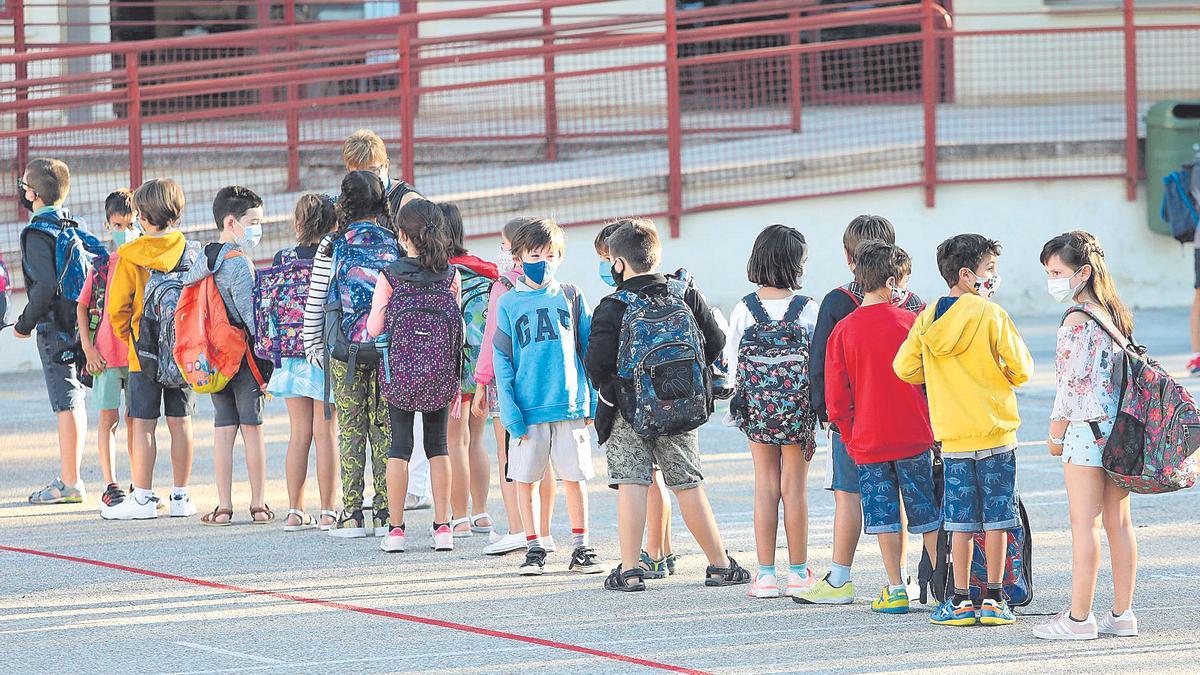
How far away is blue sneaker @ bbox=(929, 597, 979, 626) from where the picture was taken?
6.18 m

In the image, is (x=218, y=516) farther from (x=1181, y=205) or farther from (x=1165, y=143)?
(x=1165, y=143)

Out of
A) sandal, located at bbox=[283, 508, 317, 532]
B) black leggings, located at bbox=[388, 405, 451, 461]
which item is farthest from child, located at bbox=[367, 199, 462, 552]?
sandal, located at bbox=[283, 508, 317, 532]

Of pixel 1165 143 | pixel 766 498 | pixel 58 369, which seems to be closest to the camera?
pixel 766 498

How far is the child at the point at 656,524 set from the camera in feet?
23.1

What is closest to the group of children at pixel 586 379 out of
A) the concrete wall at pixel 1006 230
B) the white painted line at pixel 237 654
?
the white painted line at pixel 237 654

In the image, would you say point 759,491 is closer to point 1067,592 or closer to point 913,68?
point 1067,592

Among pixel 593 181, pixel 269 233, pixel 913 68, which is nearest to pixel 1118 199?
pixel 913 68

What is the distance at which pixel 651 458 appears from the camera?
6.86m

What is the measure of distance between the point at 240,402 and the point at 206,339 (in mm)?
376

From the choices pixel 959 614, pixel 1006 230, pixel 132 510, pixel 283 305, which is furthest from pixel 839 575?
pixel 1006 230

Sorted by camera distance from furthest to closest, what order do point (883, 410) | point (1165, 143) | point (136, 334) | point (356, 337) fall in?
point (1165, 143) → point (136, 334) → point (356, 337) → point (883, 410)

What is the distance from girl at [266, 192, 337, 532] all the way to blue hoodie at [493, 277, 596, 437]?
133cm

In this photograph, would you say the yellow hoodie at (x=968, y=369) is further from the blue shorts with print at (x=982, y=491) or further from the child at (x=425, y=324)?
the child at (x=425, y=324)

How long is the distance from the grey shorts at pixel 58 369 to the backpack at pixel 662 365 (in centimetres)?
354
